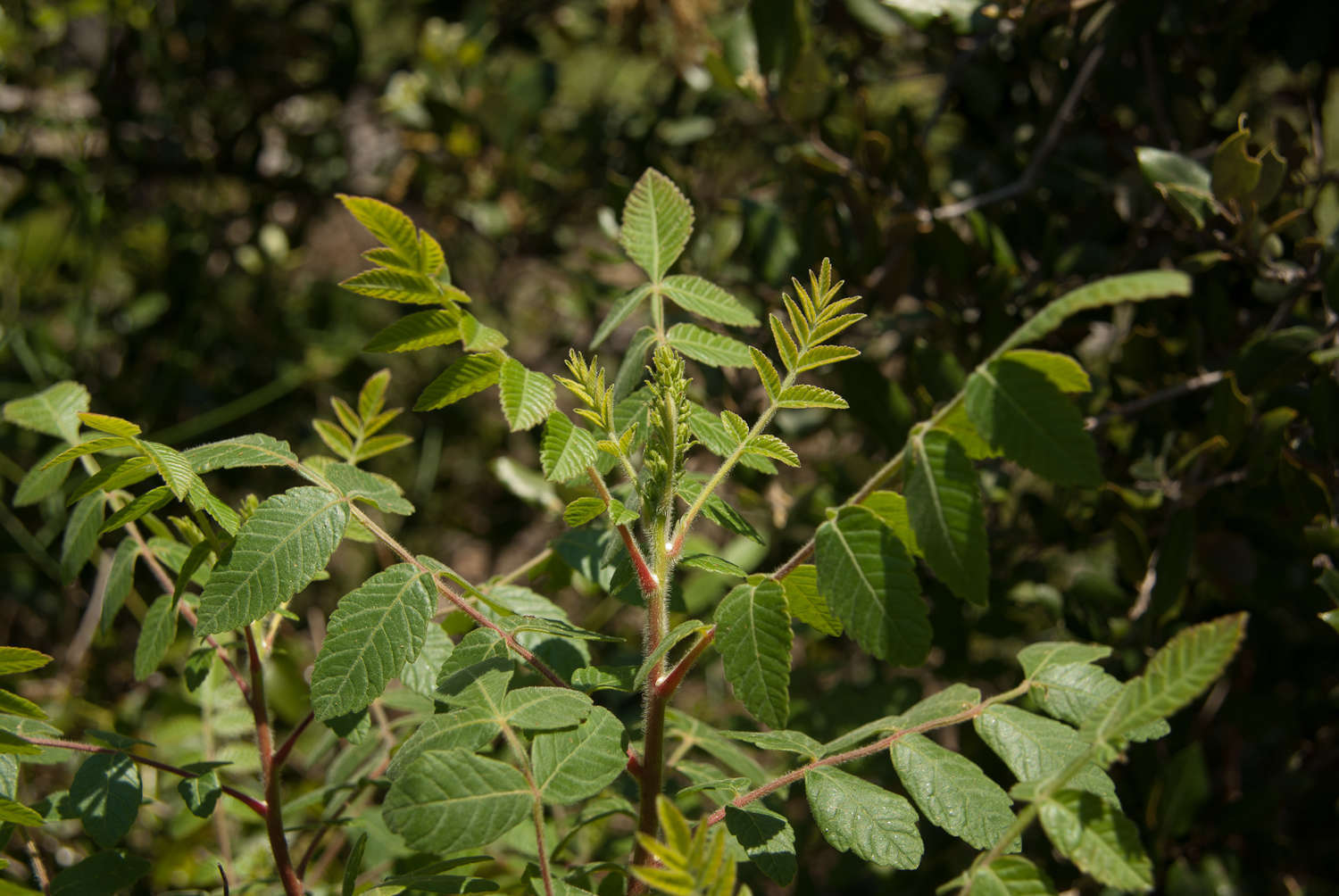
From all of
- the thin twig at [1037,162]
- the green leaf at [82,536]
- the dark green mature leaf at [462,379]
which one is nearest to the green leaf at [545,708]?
the dark green mature leaf at [462,379]

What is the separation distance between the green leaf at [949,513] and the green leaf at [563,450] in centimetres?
21

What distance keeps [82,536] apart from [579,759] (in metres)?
0.48

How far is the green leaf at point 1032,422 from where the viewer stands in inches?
A: 21.6

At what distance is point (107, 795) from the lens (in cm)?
70

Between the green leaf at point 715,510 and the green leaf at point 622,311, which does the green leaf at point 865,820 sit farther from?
the green leaf at point 622,311

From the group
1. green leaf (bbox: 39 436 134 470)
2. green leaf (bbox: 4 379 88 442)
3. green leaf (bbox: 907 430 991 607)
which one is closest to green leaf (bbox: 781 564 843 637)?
green leaf (bbox: 907 430 991 607)

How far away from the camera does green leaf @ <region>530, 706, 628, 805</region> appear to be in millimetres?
593

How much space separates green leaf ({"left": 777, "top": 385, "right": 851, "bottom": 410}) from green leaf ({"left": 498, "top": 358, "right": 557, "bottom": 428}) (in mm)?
160

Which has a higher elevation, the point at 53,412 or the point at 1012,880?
the point at 1012,880

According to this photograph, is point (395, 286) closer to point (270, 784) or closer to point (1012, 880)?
point (270, 784)

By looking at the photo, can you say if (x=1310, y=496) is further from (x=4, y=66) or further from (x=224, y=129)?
(x=4, y=66)

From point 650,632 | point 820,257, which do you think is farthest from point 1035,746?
point 820,257

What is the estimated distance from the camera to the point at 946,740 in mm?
1882

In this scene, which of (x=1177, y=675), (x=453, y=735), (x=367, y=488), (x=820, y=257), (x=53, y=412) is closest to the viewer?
(x=1177, y=675)
